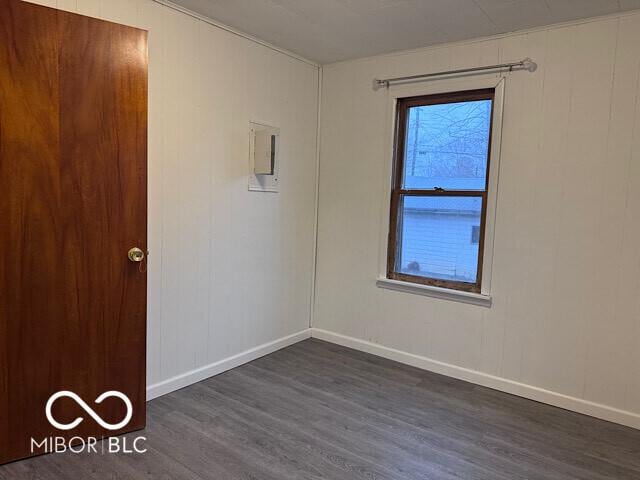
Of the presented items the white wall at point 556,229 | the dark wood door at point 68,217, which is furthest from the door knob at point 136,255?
the white wall at point 556,229

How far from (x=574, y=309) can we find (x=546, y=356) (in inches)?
14.1

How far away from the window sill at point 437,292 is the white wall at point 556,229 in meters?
0.05

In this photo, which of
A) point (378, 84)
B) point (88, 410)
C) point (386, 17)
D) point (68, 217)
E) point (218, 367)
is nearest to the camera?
point (68, 217)

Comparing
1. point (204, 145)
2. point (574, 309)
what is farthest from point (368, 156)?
point (574, 309)

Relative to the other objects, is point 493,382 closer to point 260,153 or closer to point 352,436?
point 352,436

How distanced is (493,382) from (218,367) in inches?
74.8

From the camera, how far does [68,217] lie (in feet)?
6.82

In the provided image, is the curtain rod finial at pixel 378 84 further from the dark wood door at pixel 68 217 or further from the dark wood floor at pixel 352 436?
the dark wood floor at pixel 352 436

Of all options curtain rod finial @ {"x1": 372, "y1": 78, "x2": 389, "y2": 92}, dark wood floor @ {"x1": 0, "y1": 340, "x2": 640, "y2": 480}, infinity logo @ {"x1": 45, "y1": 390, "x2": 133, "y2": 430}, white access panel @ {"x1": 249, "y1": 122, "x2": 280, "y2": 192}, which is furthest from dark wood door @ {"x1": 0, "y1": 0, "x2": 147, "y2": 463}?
curtain rod finial @ {"x1": 372, "y1": 78, "x2": 389, "y2": 92}

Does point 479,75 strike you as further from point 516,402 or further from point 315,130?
point 516,402

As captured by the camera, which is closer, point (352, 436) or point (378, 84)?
point (352, 436)

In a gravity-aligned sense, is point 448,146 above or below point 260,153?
above

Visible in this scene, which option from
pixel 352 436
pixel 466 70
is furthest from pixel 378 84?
pixel 352 436

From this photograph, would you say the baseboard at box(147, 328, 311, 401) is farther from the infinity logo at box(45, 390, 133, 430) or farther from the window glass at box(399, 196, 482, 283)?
the window glass at box(399, 196, 482, 283)
